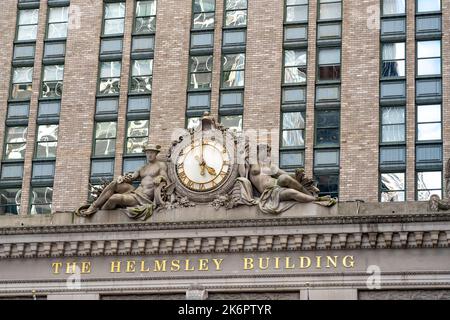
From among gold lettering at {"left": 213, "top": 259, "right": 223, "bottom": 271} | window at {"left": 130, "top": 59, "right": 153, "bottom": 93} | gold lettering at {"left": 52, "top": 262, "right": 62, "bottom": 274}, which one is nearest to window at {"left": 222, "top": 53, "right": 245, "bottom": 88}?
window at {"left": 130, "top": 59, "right": 153, "bottom": 93}

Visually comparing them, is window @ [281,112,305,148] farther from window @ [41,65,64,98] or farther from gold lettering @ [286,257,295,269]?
window @ [41,65,64,98]

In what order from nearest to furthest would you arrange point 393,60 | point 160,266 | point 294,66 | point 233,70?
1. point 160,266
2. point 393,60
3. point 294,66
4. point 233,70

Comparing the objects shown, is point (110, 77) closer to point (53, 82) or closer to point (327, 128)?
point (53, 82)

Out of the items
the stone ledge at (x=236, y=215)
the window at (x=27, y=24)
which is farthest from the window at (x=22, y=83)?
the stone ledge at (x=236, y=215)

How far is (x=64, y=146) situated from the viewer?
55.5 metres

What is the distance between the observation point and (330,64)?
5438 cm

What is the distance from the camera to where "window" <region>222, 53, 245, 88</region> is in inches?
2163

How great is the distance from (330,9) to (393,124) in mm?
5270

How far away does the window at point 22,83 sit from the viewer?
57125 mm

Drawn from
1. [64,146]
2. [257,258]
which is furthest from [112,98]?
[257,258]

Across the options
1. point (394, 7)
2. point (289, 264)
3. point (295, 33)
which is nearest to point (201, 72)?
point (295, 33)

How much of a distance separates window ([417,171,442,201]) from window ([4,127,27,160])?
1485 centimetres
